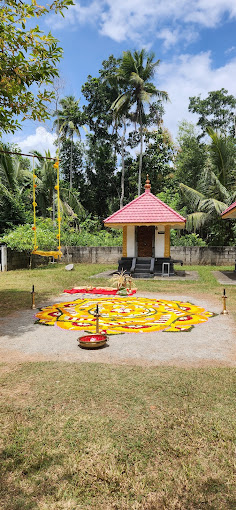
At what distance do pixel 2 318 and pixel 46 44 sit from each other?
569 centimetres

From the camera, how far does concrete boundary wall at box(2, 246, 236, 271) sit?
67.1 feet

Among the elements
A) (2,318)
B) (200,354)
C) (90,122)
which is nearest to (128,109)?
(90,122)

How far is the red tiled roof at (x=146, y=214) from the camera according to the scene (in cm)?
1533

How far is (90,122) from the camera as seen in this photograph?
93.9ft

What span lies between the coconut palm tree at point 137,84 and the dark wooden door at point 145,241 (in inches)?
343

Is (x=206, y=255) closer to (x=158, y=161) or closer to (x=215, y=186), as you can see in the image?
(x=215, y=186)

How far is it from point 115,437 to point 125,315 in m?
4.73

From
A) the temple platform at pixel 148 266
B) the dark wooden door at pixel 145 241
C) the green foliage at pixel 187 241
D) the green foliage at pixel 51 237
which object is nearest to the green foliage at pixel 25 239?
the green foliage at pixel 51 237

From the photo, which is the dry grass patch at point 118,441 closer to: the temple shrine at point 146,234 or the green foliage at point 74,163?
the temple shrine at point 146,234

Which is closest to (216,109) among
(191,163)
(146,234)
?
(191,163)

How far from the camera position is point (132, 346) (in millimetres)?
5297

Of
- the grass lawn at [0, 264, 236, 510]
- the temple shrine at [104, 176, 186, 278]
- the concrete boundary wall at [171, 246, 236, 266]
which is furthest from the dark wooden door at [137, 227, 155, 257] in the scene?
the grass lawn at [0, 264, 236, 510]

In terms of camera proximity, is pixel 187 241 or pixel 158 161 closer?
pixel 187 241

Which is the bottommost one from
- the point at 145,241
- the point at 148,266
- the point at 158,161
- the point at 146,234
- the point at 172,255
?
the point at 148,266
